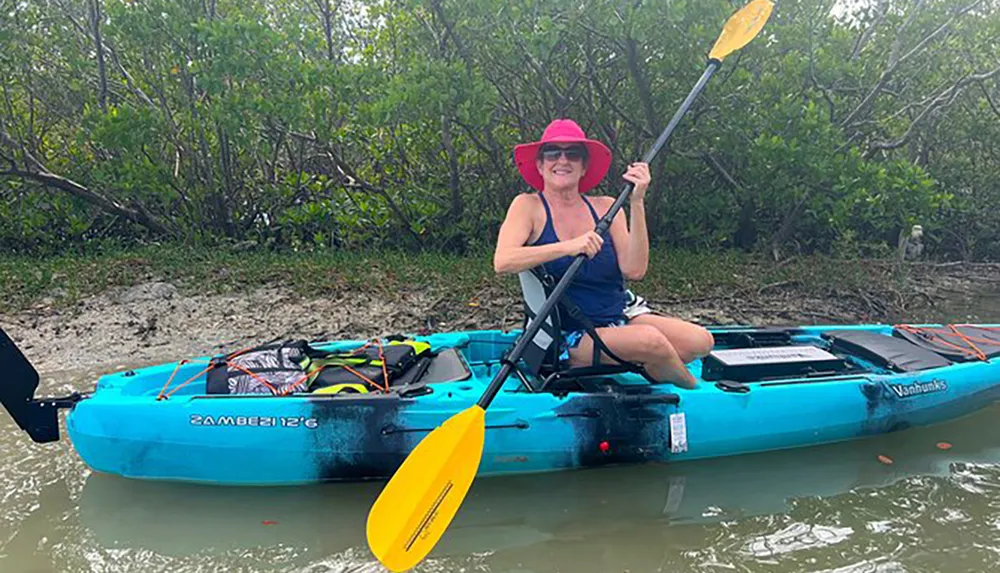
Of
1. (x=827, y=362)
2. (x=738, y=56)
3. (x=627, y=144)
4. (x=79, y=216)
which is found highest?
(x=738, y=56)

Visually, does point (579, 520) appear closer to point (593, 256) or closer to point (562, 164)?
point (593, 256)

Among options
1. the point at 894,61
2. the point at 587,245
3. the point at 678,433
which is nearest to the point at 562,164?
the point at 587,245

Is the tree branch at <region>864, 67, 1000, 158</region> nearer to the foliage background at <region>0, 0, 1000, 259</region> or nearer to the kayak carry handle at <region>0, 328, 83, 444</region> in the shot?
the foliage background at <region>0, 0, 1000, 259</region>

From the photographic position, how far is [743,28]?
4363mm

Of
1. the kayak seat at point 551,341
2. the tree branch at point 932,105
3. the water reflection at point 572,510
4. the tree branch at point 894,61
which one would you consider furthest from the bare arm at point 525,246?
the tree branch at point 932,105

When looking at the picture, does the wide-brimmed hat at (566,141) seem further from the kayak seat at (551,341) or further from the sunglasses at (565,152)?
the kayak seat at (551,341)

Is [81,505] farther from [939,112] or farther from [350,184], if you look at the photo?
[939,112]

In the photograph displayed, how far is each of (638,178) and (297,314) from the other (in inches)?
143

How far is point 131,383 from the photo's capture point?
325cm

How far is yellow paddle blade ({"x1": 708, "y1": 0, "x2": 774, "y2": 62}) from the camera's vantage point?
4324 millimetres

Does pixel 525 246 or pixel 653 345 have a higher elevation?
pixel 525 246

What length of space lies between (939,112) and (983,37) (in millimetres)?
1089

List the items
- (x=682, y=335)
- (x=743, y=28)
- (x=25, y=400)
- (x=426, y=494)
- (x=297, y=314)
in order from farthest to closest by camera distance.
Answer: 1. (x=297, y=314)
2. (x=743, y=28)
3. (x=682, y=335)
4. (x=25, y=400)
5. (x=426, y=494)

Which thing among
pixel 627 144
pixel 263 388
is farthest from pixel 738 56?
pixel 263 388
